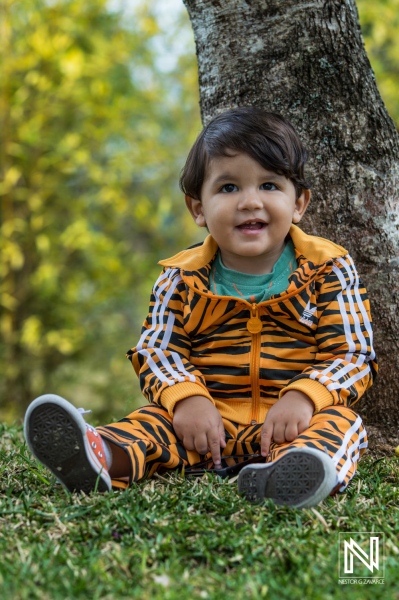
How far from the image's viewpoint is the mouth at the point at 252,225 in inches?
94.0

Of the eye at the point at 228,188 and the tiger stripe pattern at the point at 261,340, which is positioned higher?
the eye at the point at 228,188

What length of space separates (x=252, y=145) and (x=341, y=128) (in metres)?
0.49

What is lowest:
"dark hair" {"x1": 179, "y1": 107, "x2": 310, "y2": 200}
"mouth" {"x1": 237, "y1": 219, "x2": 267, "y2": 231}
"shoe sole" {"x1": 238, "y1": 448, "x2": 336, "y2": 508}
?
"shoe sole" {"x1": 238, "y1": 448, "x2": 336, "y2": 508}

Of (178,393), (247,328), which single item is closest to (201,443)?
(178,393)

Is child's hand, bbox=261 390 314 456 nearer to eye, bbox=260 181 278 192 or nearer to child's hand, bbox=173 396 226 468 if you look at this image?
child's hand, bbox=173 396 226 468

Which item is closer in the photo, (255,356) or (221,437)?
(221,437)

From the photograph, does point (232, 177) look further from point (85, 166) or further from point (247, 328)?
point (85, 166)

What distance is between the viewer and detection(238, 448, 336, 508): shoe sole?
183cm

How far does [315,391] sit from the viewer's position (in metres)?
2.20

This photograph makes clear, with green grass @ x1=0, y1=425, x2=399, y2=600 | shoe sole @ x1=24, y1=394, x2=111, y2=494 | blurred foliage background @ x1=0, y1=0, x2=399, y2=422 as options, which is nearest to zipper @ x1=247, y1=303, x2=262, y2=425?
green grass @ x1=0, y1=425, x2=399, y2=600

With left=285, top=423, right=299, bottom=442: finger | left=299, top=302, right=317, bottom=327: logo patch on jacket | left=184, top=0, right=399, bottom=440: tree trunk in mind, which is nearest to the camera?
left=285, top=423, right=299, bottom=442: finger

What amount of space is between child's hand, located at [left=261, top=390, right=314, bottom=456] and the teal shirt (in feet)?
1.16

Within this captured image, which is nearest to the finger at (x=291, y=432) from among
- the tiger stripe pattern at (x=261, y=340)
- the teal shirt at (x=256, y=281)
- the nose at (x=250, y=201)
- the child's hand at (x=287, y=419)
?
the child's hand at (x=287, y=419)

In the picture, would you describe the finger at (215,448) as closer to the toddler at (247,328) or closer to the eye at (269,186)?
the toddler at (247,328)
